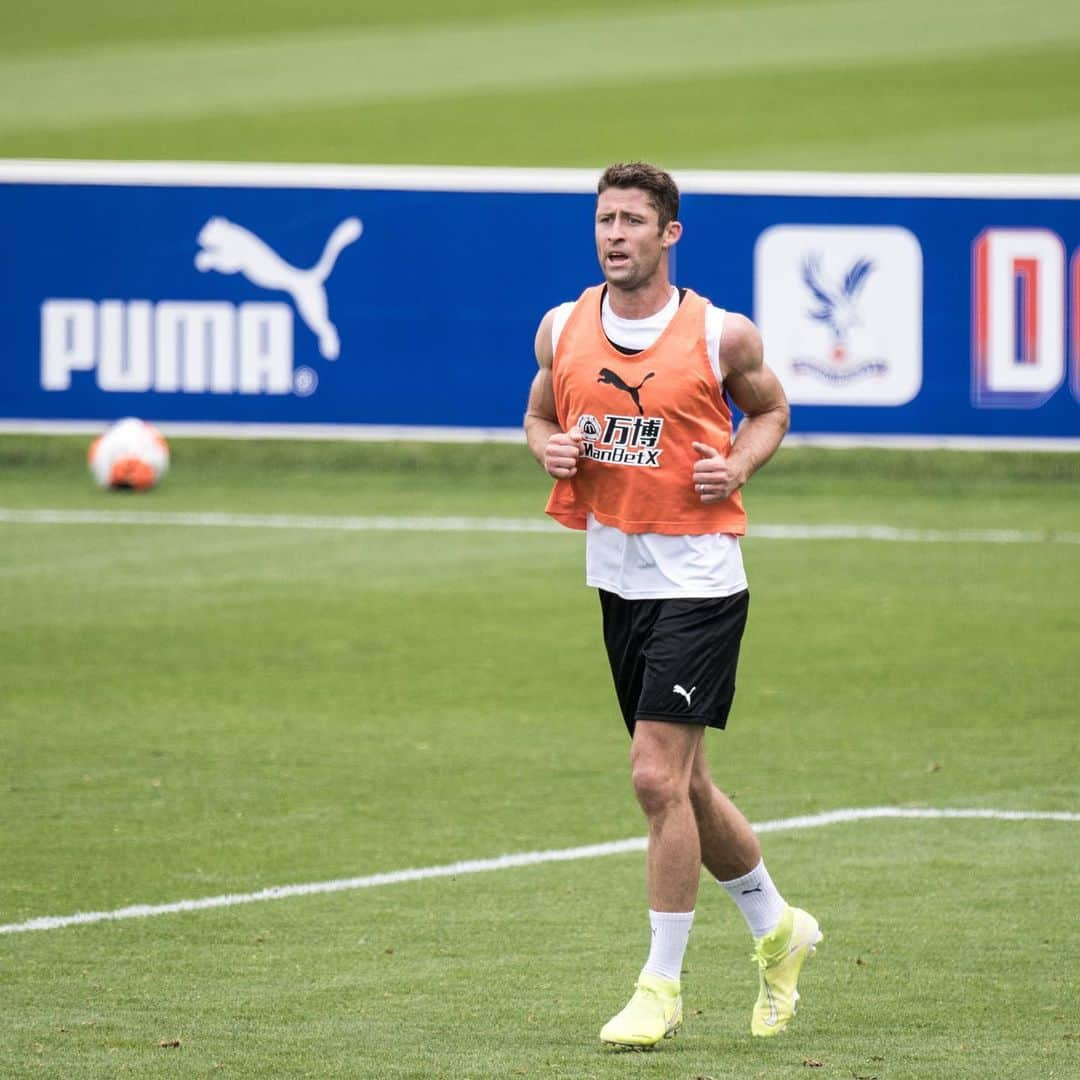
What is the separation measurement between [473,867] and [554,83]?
1144 inches

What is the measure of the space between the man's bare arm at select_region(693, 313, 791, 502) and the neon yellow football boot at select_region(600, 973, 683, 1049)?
136 centimetres

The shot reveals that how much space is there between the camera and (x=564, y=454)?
7000mm

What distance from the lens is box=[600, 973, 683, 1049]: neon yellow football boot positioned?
6621mm

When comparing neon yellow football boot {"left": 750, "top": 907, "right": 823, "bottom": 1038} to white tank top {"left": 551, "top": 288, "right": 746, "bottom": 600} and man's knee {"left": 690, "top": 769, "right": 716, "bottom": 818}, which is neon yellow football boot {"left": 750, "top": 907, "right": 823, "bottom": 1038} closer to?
man's knee {"left": 690, "top": 769, "right": 716, "bottom": 818}

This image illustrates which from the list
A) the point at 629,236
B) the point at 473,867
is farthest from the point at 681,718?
the point at 473,867

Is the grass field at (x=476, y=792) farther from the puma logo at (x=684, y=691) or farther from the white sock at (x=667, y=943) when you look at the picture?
the puma logo at (x=684, y=691)

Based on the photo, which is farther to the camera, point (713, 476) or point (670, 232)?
point (670, 232)

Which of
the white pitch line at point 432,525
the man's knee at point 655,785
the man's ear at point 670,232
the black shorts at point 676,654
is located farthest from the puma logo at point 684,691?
the white pitch line at point 432,525

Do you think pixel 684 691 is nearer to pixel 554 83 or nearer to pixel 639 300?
pixel 639 300

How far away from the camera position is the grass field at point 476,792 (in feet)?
22.7

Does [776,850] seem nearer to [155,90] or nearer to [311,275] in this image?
[311,275]

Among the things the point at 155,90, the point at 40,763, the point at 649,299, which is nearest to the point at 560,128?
the point at 155,90

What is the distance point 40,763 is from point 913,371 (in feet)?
32.3

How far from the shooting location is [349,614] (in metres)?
14.5
